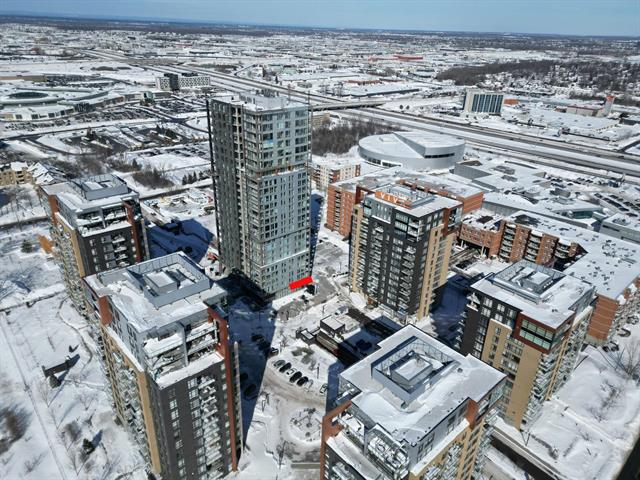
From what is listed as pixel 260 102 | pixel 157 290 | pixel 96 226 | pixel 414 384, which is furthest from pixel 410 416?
pixel 96 226

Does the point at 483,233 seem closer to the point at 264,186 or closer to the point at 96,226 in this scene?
the point at 264,186

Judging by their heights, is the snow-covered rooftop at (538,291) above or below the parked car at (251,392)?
above

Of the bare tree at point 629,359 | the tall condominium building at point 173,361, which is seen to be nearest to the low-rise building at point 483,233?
the bare tree at point 629,359

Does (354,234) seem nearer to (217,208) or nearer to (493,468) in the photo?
(217,208)

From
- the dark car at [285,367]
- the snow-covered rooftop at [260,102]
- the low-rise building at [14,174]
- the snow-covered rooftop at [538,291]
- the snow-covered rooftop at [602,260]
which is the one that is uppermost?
the snow-covered rooftop at [260,102]

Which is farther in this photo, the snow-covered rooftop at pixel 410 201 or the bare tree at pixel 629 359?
the snow-covered rooftop at pixel 410 201

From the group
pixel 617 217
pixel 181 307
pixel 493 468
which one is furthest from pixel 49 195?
pixel 617 217

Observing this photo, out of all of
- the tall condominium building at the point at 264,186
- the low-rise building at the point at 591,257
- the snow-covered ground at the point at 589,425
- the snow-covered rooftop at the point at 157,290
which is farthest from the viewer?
the low-rise building at the point at 591,257

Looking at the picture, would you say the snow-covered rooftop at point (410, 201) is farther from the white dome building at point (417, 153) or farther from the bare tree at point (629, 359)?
the white dome building at point (417, 153)
